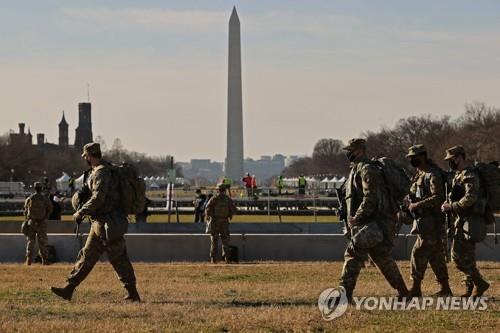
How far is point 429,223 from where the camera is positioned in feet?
44.2

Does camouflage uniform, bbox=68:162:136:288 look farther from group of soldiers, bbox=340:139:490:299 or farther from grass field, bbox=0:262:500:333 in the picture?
group of soldiers, bbox=340:139:490:299

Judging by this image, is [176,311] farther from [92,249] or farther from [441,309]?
[441,309]

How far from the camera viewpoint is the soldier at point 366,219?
474 inches

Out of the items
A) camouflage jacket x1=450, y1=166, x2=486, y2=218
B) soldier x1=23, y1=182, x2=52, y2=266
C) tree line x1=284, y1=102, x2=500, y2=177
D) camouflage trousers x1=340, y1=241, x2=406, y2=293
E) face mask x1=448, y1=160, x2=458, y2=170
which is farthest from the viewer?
tree line x1=284, y1=102, x2=500, y2=177

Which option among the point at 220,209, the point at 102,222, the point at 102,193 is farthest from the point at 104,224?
the point at 220,209

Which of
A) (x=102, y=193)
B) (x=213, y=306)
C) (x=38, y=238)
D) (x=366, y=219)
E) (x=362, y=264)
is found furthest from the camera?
(x=38, y=238)

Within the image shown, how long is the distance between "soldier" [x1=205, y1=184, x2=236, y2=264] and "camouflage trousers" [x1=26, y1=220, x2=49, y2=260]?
123 inches

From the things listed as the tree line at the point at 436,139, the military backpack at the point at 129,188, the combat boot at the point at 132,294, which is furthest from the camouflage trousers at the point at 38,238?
the tree line at the point at 436,139

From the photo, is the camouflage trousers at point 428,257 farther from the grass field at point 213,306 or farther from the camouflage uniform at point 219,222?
the camouflage uniform at point 219,222

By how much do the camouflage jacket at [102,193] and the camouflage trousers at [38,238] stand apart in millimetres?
9688

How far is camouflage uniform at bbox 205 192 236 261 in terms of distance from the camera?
2286 centimetres

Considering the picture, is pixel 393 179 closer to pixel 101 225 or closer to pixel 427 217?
pixel 427 217

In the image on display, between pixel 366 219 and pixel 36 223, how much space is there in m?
11.6

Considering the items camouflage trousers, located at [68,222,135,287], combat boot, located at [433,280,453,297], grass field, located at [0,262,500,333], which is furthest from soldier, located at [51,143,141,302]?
combat boot, located at [433,280,453,297]
